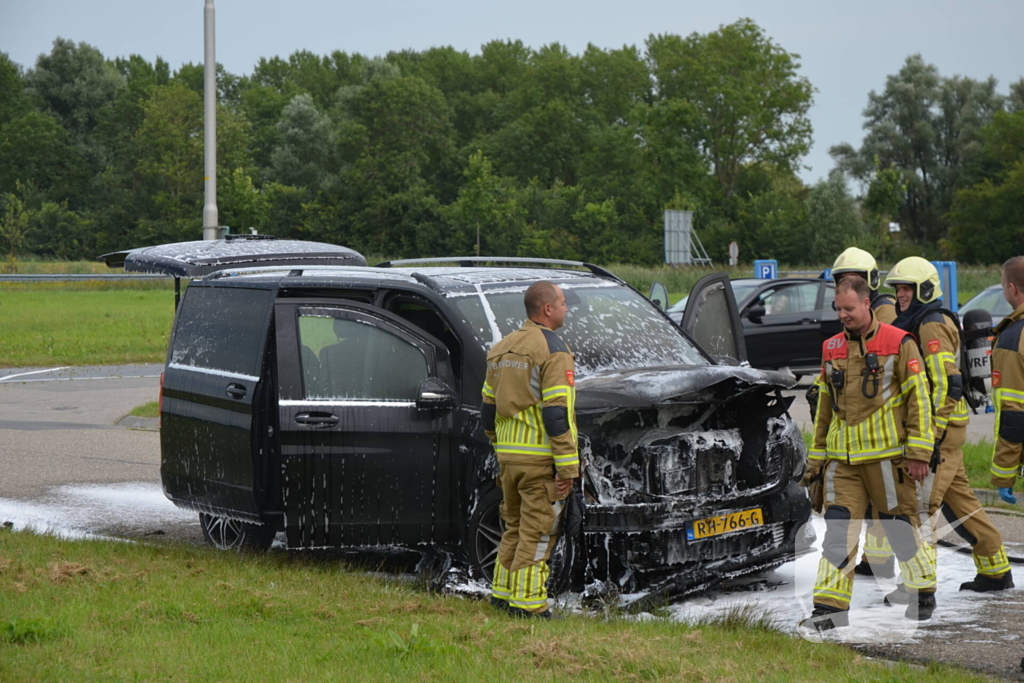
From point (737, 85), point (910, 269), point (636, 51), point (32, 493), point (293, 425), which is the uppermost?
point (636, 51)

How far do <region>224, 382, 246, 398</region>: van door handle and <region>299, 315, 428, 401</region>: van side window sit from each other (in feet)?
1.52

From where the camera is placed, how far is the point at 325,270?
302 inches

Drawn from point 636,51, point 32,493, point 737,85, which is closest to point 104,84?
point 636,51

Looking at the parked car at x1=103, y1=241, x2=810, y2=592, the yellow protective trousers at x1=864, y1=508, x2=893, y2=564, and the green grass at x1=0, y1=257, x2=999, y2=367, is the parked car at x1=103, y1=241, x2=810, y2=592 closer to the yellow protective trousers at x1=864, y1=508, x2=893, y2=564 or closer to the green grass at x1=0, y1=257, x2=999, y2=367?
the yellow protective trousers at x1=864, y1=508, x2=893, y2=564

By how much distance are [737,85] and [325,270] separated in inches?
2673

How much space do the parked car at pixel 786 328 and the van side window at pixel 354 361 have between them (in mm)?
Result: 11344

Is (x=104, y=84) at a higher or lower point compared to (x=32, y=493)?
higher

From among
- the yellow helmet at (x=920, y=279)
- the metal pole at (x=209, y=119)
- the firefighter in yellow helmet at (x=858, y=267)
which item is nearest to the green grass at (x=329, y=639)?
the firefighter in yellow helmet at (x=858, y=267)

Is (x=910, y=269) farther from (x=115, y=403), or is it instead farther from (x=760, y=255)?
(x=760, y=255)

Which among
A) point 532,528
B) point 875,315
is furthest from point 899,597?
point 532,528

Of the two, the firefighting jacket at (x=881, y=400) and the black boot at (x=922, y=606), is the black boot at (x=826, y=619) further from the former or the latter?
the firefighting jacket at (x=881, y=400)

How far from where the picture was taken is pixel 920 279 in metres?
6.98

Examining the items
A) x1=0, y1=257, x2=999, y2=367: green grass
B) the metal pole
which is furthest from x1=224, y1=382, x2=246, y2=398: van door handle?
x1=0, y1=257, x2=999, y2=367: green grass

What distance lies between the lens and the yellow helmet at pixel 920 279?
6.95 m
